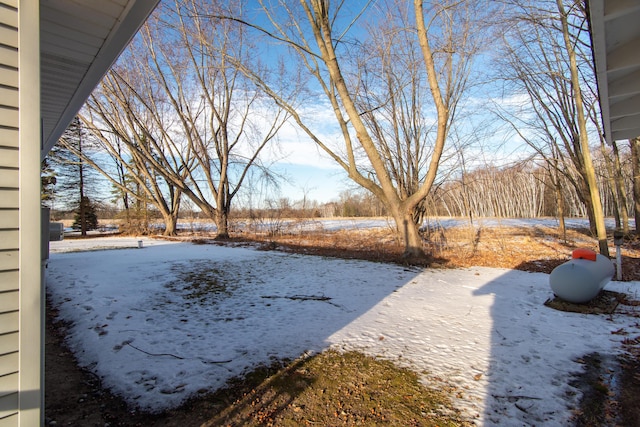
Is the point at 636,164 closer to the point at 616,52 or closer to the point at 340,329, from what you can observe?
the point at 616,52

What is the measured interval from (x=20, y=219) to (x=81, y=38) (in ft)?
5.45

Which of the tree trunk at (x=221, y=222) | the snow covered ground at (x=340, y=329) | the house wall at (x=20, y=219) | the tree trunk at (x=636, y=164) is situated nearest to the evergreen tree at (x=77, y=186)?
the tree trunk at (x=221, y=222)

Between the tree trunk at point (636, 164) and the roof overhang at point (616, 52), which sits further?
the tree trunk at point (636, 164)

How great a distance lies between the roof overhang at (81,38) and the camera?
6.98ft

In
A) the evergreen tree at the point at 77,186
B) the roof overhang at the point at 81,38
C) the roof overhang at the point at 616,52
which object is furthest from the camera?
the evergreen tree at the point at 77,186

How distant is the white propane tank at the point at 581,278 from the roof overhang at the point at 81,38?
6.21 meters

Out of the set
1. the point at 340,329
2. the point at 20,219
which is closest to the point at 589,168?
the point at 340,329

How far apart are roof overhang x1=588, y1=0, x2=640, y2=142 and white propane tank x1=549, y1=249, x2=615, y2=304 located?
222 cm

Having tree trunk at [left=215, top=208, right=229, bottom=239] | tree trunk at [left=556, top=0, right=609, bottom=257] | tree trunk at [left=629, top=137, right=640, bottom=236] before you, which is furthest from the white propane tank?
tree trunk at [left=215, top=208, right=229, bottom=239]

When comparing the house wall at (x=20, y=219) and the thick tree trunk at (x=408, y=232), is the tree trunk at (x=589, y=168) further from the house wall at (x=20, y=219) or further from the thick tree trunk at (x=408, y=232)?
the house wall at (x=20, y=219)

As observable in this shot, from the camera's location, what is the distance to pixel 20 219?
63.4 inches

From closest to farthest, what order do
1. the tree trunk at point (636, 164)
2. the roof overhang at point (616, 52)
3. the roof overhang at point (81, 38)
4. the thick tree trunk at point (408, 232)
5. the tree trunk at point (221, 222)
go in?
the roof overhang at point (81, 38) → the roof overhang at point (616, 52) → the thick tree trunk at point (408, 232) → the tree trunk at point (636, 164) → the tree trunk at point (221, 222)

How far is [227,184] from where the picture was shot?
628 inches

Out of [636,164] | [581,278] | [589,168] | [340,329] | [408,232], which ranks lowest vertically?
Result: [340,329]
